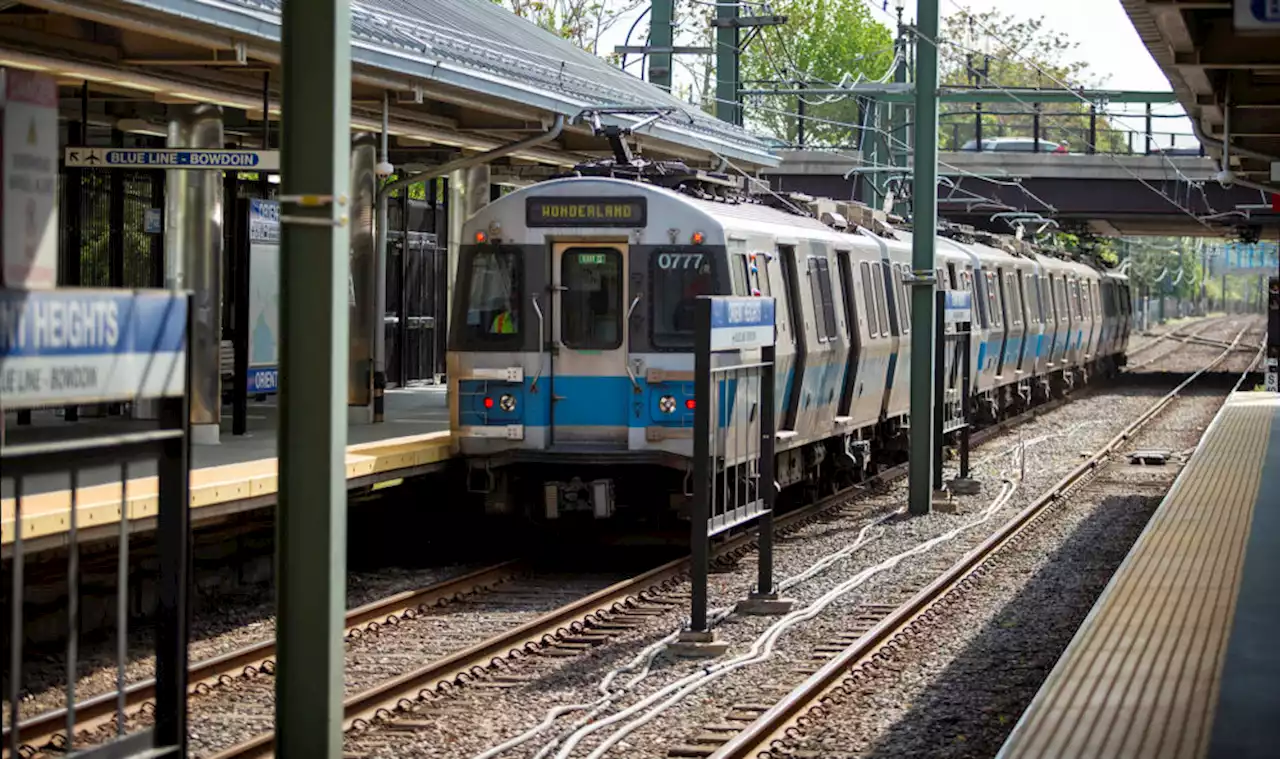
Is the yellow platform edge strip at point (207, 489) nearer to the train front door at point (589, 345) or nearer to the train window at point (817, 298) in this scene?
the train front door at point (589, 345)

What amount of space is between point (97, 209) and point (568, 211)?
449cm

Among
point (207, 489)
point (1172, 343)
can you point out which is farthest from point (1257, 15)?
point (1172, 343)

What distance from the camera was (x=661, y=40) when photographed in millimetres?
28094

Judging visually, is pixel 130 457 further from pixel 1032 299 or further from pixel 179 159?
pixel 1032 299

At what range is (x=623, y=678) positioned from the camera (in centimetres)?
1038

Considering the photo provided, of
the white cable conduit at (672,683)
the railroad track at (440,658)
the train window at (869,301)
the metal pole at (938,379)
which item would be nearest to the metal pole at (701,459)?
the white cable conduit at (672,683)

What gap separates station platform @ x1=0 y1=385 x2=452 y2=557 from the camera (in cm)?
969

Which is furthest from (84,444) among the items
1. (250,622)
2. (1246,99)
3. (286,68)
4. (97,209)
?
(97,209)

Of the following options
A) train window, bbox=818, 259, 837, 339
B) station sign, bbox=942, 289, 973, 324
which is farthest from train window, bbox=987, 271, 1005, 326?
train window, bbox=818, 259, 837, 339

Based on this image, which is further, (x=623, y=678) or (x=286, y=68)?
(x=623, y=678)

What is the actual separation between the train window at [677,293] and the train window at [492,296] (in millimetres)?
1071

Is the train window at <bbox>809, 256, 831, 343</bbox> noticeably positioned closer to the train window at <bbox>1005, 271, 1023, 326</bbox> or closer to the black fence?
the black fence

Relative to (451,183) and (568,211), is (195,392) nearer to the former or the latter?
(568,211)

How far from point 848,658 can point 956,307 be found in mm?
9228
